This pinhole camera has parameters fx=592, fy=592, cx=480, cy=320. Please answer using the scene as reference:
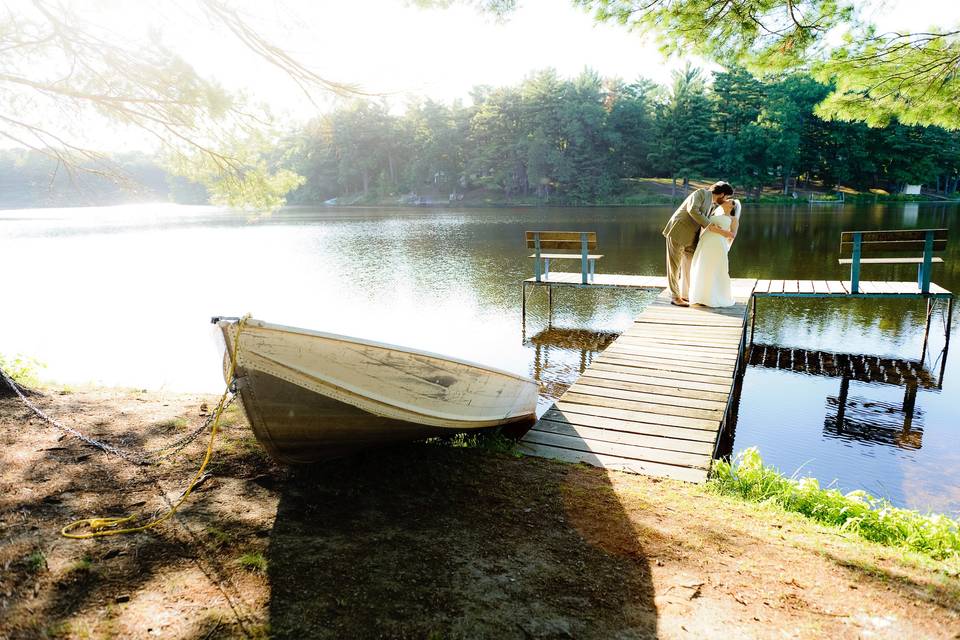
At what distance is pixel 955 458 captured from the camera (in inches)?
233

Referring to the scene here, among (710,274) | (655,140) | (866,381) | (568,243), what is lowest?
(866,381)

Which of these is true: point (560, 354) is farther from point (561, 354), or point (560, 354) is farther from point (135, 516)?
point (135, 516)

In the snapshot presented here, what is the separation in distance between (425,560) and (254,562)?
2.66 feet

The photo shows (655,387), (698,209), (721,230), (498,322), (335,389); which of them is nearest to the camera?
A: (335,389)

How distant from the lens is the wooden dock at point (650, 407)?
449cm

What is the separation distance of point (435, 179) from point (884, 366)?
6145cm

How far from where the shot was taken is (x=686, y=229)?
8.86 metres

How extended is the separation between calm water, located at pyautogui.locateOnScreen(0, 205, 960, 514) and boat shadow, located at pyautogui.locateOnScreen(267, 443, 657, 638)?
1332 millimetres

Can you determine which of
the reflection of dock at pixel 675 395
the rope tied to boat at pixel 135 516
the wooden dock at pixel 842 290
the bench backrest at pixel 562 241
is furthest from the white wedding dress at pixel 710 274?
the rope tied to boat at pixel 135 516

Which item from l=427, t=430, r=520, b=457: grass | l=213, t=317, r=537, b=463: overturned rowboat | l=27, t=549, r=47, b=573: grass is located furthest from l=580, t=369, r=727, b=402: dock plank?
l=27, t=549, r=47, b=573: grass

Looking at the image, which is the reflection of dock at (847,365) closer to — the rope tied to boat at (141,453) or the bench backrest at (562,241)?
the bench backrest at (562,241)

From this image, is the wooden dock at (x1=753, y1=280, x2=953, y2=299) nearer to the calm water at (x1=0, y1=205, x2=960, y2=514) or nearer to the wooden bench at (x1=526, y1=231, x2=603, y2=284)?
the calm water at (x1=0, y1=205, x2=960, y2=514)

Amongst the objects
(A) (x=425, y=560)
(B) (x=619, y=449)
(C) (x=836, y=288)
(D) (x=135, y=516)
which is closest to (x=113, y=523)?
(D) (x=135, y=516)

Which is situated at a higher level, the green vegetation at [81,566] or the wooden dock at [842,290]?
the wooden dock at [842,290]
